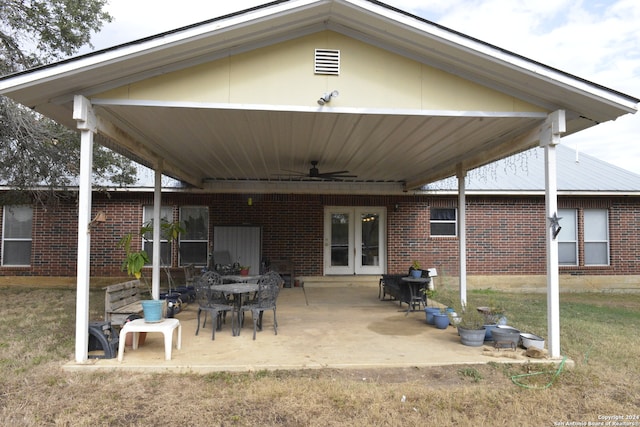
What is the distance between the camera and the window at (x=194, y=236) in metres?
12.6

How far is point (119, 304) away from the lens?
645cm

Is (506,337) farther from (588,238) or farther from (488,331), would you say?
(588,238)

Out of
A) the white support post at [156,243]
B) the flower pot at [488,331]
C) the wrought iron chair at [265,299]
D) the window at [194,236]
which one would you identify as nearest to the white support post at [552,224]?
the flower pot at [488,331]

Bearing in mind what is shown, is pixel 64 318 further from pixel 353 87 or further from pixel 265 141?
pixel 353 87

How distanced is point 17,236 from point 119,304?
8113mm

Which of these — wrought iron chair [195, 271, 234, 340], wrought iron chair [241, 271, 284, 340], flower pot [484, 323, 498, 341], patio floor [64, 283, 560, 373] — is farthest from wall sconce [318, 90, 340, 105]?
flower pot [484, 323, 498, 341]

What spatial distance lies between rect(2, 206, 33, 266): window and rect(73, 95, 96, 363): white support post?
894cm

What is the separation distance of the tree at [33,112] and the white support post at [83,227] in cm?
438

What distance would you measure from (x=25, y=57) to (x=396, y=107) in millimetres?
8048

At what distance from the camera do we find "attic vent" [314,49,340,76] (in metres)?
5.21

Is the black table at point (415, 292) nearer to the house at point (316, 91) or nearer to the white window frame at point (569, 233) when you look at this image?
the house at point (316, 91)

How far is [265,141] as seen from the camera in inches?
287

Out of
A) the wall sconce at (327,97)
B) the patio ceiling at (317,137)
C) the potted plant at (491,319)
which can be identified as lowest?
the potted plant at (491,319)

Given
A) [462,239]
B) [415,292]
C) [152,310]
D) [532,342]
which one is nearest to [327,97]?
[152,310]
